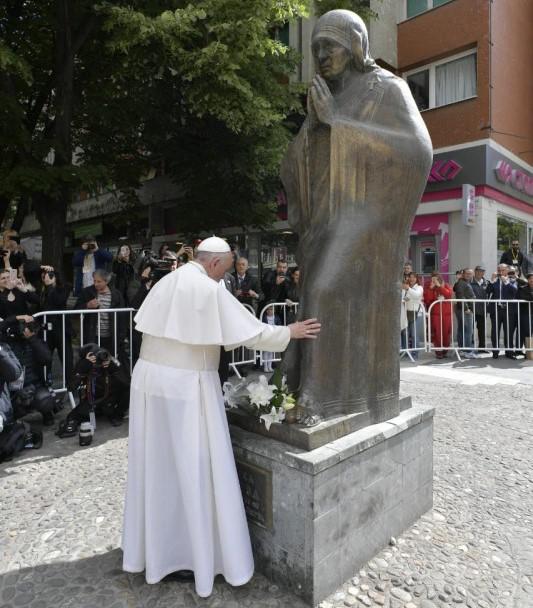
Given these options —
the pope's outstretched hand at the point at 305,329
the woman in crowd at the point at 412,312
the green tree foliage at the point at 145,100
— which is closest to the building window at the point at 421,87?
the green tree foliage at the point at 145,100

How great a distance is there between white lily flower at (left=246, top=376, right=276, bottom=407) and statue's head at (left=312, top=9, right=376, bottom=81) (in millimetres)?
1842

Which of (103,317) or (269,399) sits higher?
(103,317)

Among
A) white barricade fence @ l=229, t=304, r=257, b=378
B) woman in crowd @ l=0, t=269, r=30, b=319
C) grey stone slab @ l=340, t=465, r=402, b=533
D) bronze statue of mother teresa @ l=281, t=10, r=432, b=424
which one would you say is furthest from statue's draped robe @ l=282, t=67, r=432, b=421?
white barricade fence @ l=229, t=304, r=257, b=378

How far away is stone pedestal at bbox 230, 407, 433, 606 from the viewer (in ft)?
8.34

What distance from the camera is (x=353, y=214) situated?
2902mm

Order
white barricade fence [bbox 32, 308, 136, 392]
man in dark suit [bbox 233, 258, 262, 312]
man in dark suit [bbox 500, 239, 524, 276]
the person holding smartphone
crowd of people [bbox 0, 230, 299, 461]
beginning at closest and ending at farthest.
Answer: crowd of people [bbox 0, 230, 299, 461]
white barricade fence [bbox 32, 308, 136, 392]
the person holding smartphone
man in dark suit [bbox 233, 258, 262, 312]
man in dark suit [bbox 500, 239, 524, 276]

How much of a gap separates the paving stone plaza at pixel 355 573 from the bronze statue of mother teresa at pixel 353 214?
0.87 m

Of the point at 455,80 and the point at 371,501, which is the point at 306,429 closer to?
the point at 371,501

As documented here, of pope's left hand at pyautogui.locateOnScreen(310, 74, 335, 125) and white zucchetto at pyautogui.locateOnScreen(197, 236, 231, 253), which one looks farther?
pope's left hand at pyautogui.locateOnScreen(310, 74, 335, 125)

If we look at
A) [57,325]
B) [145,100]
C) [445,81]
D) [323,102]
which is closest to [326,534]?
[323,102]

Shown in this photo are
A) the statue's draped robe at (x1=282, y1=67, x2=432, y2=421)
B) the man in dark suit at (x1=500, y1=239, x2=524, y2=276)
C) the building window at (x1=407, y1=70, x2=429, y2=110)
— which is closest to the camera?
the statue's draped robe at (x1=282, y1=67, x2=432, y2=421)

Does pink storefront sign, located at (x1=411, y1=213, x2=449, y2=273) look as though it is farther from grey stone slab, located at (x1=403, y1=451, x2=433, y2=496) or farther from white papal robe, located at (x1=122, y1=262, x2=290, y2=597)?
white papal robe, located at (x1=122, y1=262, x2=290, y2=597)

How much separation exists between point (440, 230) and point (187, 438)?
13384mm

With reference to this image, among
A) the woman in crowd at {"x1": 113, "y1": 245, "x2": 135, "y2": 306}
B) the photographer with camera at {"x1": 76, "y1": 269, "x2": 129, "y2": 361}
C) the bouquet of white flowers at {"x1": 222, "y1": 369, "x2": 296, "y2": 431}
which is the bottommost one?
the bouquet of white flowers at {"x1": 222, "y1": 369, "x2": 296, "y2": 431}
